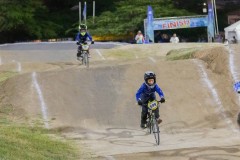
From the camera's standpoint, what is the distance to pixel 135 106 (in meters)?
15.2

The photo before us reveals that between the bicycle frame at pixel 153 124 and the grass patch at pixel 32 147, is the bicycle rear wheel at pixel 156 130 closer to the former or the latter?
the bicycle frame at pixel 153 124

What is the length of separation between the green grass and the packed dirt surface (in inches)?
17.2

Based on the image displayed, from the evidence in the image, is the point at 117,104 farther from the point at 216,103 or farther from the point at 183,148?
the point at 183,148

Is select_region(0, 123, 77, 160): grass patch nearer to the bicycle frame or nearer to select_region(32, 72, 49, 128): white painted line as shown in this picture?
select_region(32, 72, 49, 128): white painted line

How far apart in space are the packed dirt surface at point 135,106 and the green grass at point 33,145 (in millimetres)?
437

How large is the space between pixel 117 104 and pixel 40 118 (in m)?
2.18

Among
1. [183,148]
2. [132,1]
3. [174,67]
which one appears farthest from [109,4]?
[183,148]

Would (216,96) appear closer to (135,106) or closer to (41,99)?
(135,106)

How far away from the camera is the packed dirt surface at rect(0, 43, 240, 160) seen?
11656mm

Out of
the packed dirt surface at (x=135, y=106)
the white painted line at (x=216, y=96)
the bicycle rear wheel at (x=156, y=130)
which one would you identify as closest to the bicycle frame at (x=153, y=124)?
the bicycle rear wheel at (x=156, y=130)

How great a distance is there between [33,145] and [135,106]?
510cm

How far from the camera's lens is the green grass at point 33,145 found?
926 cm

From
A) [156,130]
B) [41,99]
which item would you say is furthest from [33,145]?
[41,99]

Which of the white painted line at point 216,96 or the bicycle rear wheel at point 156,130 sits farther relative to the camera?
the white painted line at point 216,96
